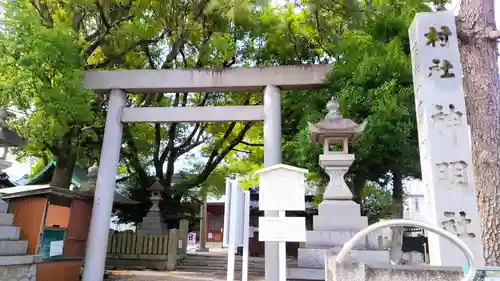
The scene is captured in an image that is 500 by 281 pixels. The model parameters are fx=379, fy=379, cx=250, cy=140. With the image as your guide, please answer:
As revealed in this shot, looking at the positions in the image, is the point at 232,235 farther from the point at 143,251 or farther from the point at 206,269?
the point at 143,251

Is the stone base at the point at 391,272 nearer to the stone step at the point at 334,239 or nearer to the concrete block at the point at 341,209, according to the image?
the stone step at the point at 334,239

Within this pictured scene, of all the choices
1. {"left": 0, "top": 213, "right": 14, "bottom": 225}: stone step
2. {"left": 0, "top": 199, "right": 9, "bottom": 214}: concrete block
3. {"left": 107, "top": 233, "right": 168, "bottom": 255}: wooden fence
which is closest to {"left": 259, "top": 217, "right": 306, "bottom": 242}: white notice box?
{"left": 0, "top": 213, "right": 14, "bottom": 225}: stone step

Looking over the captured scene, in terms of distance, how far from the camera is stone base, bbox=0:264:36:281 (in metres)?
6.00

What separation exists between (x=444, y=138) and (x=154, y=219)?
10536 mm

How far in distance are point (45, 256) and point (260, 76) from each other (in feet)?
19.3

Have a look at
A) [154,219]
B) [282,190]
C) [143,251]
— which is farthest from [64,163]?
[282,190]

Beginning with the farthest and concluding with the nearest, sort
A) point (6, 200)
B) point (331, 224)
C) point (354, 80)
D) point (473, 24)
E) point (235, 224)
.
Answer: point (354, 80), point (6, 200), point (331, 224), point (473, 24), point (235, 224)

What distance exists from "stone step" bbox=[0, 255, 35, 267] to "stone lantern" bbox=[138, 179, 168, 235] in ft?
21.4

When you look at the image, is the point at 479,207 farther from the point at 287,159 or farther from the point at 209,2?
the point at 209,2

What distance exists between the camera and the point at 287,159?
10617mm

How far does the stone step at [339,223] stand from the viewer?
610 centimetres

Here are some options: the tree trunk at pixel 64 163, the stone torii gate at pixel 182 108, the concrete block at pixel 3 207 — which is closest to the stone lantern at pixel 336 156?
the stone torii gate at pixel 182 108

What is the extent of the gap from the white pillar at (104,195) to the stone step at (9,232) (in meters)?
1.92

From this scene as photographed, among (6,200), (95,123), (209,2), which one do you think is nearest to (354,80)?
(209,2)
